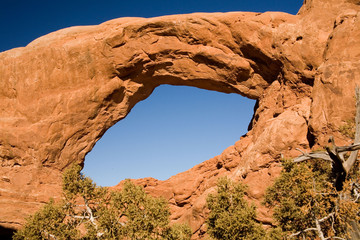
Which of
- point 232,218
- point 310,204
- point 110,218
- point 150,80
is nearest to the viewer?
point 310,204

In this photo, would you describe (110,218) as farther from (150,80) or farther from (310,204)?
(150,80)

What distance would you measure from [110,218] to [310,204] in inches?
434

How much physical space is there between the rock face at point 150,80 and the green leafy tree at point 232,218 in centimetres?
707

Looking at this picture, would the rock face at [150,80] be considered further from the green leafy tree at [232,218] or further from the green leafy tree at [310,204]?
the green leafy tree at [232,218]

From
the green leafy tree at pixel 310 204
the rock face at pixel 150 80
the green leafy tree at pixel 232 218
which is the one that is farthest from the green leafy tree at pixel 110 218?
the green leafy tree at pixel 310 204

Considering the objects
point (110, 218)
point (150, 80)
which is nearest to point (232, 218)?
point (110, 218)

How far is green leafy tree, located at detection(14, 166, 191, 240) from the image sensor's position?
60.4 ft

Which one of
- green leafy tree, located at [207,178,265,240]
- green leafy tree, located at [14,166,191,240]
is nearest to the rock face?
green leafy tree, located at [14,166,191,240]

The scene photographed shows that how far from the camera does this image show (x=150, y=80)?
31.4 m

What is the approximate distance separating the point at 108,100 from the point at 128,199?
12.4 meters

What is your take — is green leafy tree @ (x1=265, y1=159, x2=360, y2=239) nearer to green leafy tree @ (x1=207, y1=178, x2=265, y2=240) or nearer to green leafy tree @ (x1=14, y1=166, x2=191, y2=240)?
green leafy tree @ (x1=207, y1=178, x2=265, y2=240)

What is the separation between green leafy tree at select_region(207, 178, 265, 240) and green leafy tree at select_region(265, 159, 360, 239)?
178 cm

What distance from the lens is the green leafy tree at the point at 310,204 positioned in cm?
1513

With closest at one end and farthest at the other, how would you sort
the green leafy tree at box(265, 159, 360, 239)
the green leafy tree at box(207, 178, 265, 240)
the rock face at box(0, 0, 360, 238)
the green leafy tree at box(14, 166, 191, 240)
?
the green leafy tree at box(265, 159, 360, 239), the green leafy tree at box(207, 178, 265, 240), the green leafy tree at box(14, 166, 191, 240), the rock face at box(0, 0, 360, 238)
